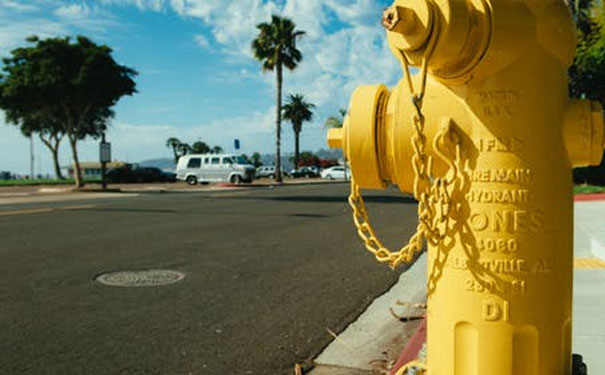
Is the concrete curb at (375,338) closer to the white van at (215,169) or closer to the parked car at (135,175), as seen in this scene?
the white van at (215,169)

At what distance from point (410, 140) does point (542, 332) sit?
70 centimetres

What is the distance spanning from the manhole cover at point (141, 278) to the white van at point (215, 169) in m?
28.7

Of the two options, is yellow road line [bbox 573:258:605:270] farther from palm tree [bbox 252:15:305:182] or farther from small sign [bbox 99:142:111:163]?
palm tree [bbox 252:15:305:182]

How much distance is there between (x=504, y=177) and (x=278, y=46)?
3998cm

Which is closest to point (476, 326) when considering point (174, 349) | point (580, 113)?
point (580, 113)

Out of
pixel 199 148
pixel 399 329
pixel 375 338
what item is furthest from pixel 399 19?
pixel 199 148

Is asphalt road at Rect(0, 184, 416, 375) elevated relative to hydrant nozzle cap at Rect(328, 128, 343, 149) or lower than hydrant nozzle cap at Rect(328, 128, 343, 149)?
lower

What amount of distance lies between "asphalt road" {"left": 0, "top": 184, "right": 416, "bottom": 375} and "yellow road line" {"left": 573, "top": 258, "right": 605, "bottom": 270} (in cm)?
187

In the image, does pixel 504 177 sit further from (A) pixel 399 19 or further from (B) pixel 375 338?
(B) pixel 375 338

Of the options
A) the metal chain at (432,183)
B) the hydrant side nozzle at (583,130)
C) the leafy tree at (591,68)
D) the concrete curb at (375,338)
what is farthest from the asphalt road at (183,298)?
the leafy tree at (591,68)

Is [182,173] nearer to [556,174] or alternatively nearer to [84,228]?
[84,228]

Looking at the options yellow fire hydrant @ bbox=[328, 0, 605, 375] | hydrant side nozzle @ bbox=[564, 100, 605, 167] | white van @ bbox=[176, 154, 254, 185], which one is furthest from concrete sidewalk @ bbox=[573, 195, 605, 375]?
white van @ bbox=[176, 154, 254, 185]

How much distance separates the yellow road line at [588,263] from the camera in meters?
5.71

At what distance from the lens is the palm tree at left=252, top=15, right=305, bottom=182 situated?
132ft
